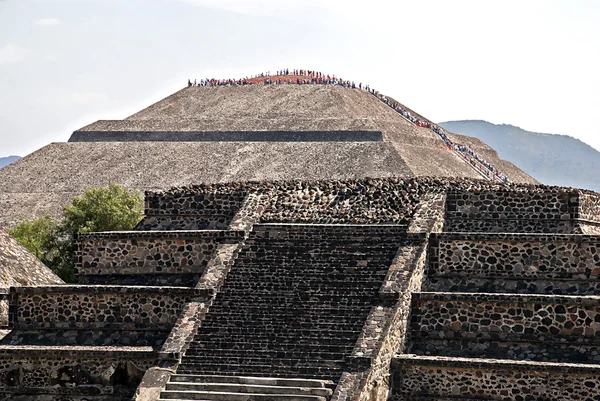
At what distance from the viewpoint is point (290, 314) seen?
25.2 metres

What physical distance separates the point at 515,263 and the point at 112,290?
7.98m

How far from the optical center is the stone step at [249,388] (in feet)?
75.4

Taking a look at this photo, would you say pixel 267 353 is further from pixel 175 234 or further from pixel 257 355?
pixel 175 234

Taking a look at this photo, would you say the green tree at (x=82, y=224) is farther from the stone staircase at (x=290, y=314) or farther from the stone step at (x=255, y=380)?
the stone step at (x=255, y=380)

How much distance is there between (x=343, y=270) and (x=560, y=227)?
5080 mm

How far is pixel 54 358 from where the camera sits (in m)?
25.9

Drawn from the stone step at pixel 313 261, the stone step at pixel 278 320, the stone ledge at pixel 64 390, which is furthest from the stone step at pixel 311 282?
the stone ledge at pixel 64 390

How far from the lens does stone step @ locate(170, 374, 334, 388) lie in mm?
23219

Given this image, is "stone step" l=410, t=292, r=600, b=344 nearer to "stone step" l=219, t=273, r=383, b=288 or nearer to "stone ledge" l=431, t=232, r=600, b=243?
"stone step" l=219, t=273, r=383, b=288

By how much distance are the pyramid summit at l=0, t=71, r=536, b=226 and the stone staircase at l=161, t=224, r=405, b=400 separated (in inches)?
1458

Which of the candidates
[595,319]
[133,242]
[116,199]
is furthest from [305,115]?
[595,319]

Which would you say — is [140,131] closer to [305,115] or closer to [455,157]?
[305,115]

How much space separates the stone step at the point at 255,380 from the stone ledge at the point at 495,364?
1.73 m

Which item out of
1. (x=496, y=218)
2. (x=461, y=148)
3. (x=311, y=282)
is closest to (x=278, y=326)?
(x=311, y=282)
